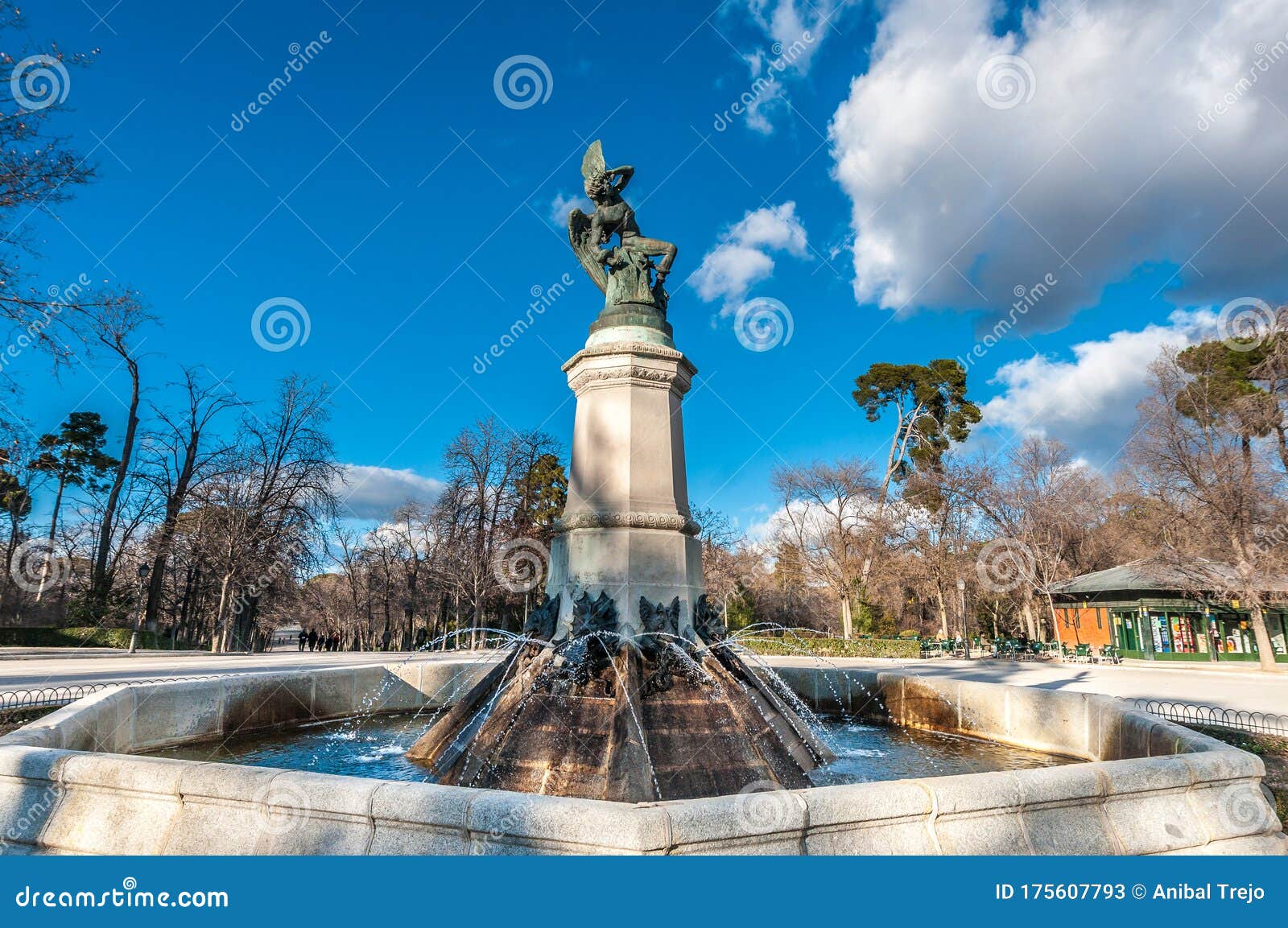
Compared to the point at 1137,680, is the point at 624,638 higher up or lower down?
higher up

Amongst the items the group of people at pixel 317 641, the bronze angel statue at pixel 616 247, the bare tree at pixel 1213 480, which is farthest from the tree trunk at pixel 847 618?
the bronze angel statue at pixel 616 247

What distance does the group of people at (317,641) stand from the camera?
44.2 meters

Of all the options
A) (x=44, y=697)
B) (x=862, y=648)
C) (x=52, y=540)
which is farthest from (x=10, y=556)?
(x=862, y=648)

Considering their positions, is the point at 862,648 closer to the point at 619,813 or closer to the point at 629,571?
the point at 629,571

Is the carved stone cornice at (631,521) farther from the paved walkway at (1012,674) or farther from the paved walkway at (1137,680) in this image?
the paved walkway at (1012,674)

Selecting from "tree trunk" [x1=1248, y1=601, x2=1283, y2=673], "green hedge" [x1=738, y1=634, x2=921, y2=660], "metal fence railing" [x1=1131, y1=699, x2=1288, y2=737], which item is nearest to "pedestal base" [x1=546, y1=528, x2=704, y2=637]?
"metal fence railing" [x1=1131, y1=699, x2=1288, y2=737]

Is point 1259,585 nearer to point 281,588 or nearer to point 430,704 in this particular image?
point 430,704

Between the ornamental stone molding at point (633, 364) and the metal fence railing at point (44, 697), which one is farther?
the metal fence railing at point (44, 697)

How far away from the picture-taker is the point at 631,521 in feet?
26.6

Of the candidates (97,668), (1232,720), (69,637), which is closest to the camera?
(1232,720)

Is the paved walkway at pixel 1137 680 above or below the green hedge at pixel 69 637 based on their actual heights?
below

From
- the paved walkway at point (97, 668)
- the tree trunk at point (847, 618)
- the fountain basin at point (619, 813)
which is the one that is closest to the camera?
the fountain basin at point (619, 813)

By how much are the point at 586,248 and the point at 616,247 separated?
415mm

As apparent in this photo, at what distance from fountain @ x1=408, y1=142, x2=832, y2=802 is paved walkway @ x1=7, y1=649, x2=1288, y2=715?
11.1 meters
